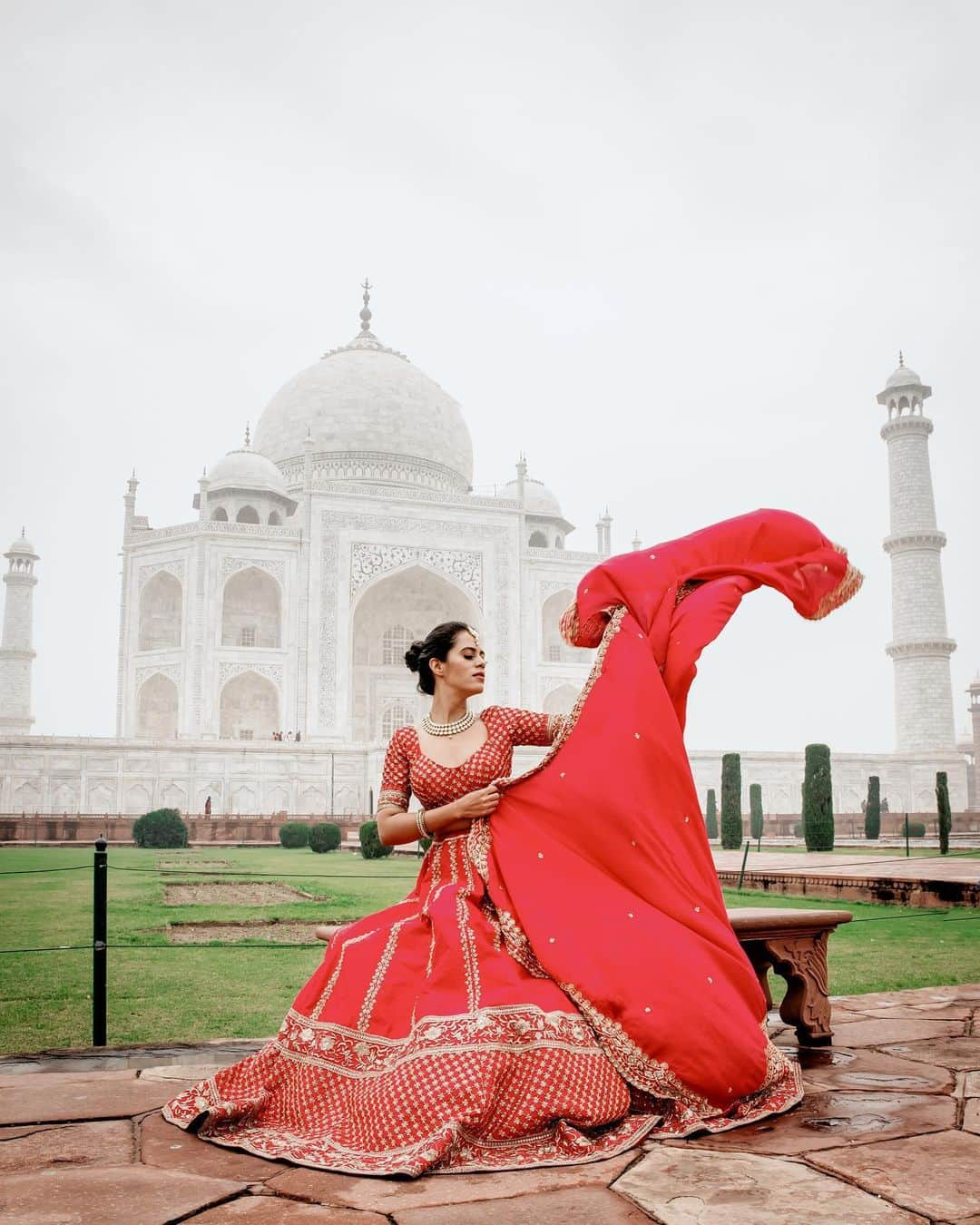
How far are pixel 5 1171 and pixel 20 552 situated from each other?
98.5 ft

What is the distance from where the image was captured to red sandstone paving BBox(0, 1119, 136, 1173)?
1.77 m

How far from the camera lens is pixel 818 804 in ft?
42.5

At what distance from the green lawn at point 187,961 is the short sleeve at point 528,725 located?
1.35 meters

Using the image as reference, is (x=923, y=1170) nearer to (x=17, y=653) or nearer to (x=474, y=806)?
(x=474, y=806)

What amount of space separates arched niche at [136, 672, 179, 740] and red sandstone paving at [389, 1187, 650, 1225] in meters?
20.4

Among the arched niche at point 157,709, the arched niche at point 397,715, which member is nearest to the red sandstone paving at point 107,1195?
the arched niche at point 157,709

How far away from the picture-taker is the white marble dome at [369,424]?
2438cm

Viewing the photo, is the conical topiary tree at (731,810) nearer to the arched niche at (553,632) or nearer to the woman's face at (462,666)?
the arched niche at (553,632)

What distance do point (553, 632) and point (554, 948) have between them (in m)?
23.1

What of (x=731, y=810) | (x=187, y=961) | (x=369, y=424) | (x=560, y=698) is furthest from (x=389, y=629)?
(x=187, y=961)

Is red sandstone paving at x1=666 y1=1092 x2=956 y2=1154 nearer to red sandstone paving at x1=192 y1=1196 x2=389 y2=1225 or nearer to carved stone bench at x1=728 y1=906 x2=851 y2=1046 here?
carved stone bench at x1=728 y1=906 x2=851 y2=1046

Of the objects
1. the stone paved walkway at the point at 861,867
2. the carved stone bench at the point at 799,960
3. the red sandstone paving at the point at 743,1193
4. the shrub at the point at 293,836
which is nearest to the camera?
the red sandstone paving at the point at 743,1193

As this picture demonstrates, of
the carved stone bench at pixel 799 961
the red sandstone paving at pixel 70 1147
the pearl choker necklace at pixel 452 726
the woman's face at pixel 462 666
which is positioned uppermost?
the woman's face at pixel 462 666

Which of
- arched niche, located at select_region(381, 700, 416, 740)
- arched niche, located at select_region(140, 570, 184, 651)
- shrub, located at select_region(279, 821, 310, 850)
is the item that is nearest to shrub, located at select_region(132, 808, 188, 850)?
shrub, located at select_region(279, 821, 310, 850)
